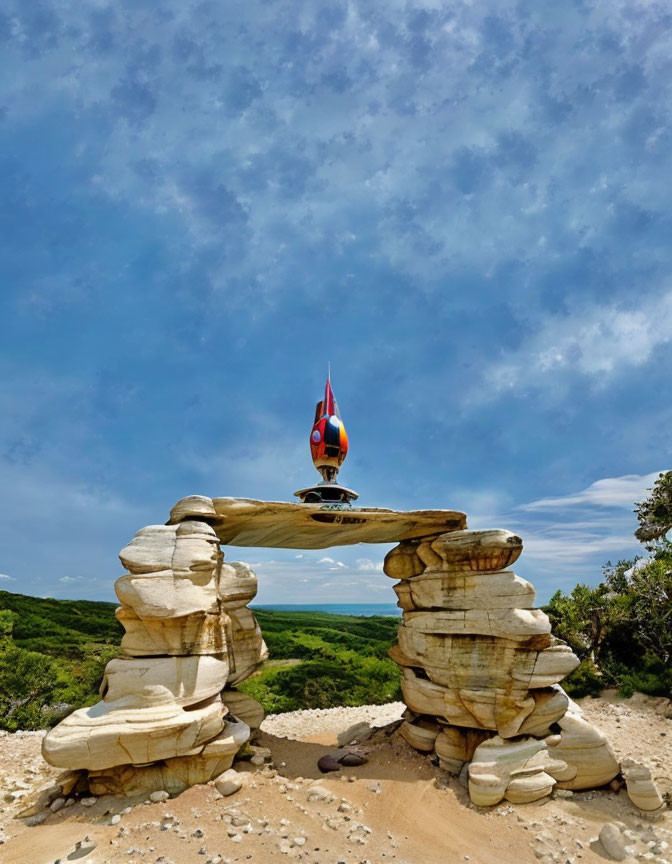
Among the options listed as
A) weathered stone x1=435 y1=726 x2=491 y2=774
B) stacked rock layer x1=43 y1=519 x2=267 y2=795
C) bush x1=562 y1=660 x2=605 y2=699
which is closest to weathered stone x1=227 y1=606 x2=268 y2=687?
stacked rock layer x1=43 y1=519 x2=267 y2=795

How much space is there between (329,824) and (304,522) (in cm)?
615

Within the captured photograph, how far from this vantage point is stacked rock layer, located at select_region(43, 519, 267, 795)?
8.95m

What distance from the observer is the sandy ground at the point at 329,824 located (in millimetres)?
7684

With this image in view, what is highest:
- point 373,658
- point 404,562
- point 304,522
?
point 304,522

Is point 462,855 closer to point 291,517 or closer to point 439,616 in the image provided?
point 439,616

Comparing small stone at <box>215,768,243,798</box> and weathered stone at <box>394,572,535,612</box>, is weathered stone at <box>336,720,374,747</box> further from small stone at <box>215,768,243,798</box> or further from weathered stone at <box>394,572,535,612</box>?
small stone at <box>215,768,243,798</box>

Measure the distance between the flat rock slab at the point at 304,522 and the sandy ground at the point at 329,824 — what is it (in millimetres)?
5386

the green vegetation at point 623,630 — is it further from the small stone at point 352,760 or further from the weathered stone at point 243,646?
the weathered stone at point 243,646

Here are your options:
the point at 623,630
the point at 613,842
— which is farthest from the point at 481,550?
the point at 623,630

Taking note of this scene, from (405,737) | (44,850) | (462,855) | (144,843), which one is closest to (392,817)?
(462,855)

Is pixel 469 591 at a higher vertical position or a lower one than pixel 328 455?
lower

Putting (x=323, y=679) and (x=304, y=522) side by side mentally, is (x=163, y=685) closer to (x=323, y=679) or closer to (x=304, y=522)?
(x=304, y=522)

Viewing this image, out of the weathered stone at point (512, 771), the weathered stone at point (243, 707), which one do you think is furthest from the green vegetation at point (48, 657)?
the weathered stone at point (512, 771)

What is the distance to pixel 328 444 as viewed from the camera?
512 inches
